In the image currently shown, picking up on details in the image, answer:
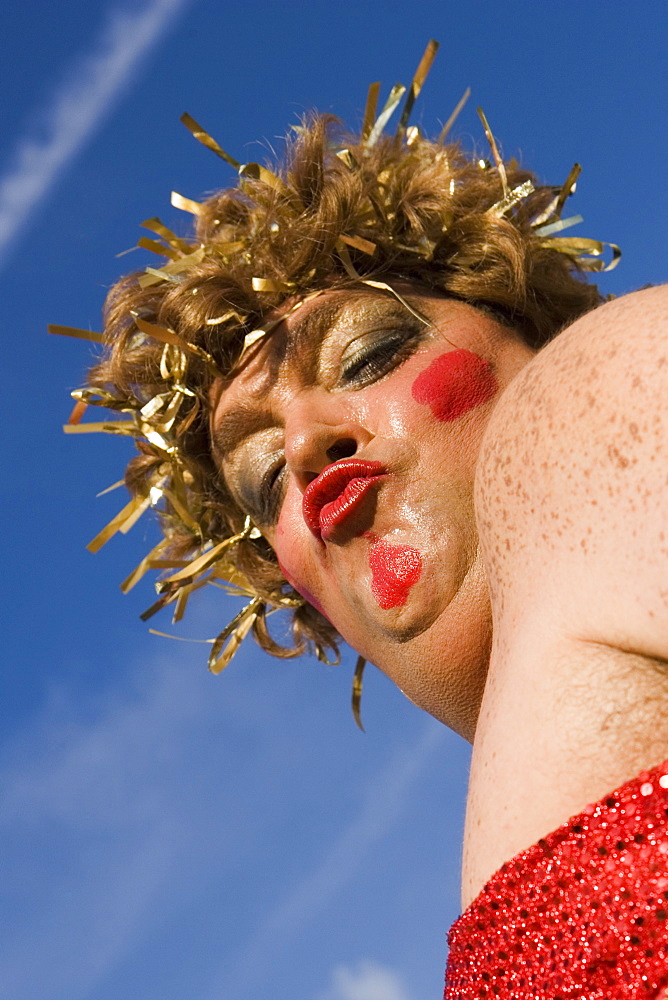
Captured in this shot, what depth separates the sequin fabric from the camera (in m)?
1.47

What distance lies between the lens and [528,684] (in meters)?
1.68

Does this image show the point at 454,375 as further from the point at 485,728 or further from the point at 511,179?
the point at 485,728

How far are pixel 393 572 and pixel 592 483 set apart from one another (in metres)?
1.18

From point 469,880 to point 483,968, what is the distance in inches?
5.1

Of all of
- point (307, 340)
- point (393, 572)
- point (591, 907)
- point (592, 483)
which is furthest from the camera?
point (307, 340)

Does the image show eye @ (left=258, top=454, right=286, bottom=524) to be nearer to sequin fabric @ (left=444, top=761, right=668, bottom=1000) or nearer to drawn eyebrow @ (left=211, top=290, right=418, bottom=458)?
drawn eyebrow @ (left=211, top=290, right=418, bottom=458)

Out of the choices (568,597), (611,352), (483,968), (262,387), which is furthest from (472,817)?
(262,387)

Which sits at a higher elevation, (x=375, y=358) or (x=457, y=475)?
(x=375, y=358)

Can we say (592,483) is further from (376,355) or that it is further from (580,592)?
(376,355)

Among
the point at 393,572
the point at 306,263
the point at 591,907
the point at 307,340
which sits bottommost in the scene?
the point at 591,907

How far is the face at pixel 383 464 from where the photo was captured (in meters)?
2.77

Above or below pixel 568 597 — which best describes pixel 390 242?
above

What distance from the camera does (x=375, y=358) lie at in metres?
3.21

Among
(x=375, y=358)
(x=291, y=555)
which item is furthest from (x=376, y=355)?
(x=291, y=555)
